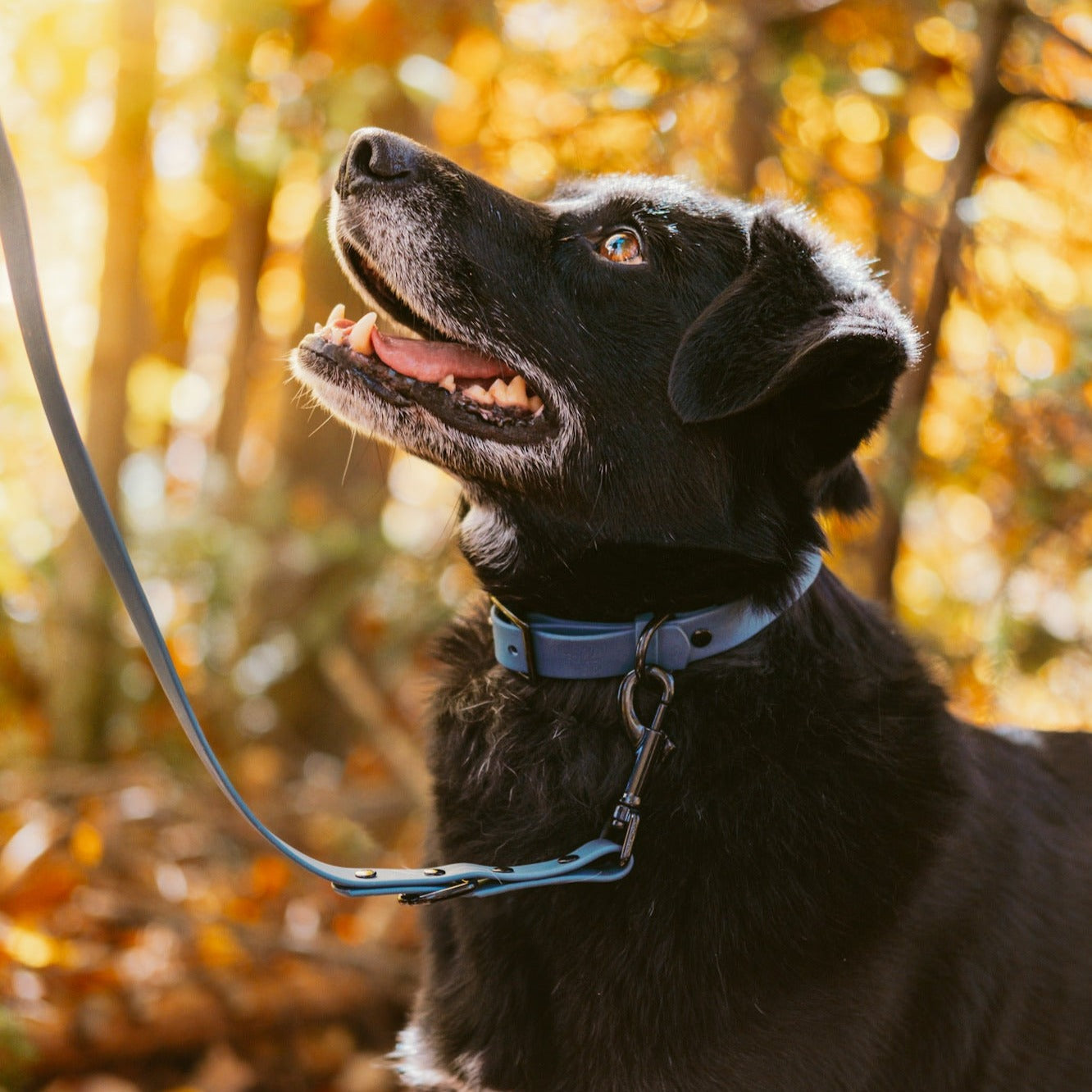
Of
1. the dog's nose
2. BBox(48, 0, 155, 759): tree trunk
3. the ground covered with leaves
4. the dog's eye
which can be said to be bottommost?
the ground covered with leaves

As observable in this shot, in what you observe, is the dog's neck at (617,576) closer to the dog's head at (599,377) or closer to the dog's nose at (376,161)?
the dog's head at (599,377)

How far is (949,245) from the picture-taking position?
349 cm

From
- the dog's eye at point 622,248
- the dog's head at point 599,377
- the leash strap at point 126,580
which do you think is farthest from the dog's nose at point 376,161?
the leash strap at point 126,580

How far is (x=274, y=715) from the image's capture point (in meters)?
5.01

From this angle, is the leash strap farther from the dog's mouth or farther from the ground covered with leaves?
the ground covered with leaves

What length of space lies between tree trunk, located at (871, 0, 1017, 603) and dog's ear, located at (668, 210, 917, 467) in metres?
1.42

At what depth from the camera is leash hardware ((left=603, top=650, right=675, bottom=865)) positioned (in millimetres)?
1888

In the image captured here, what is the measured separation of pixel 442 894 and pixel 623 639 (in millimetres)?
580

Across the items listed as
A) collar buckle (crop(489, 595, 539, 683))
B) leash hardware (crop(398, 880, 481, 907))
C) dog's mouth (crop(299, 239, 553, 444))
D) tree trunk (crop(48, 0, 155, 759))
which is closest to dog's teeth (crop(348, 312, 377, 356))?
dog's mouth (crop(299, 239, 553, 444))

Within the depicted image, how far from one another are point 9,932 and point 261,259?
12.9 feet

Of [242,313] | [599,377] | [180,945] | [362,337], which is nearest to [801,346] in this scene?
[599,377]

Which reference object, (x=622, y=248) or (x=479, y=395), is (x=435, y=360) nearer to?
(x=479, y=395)

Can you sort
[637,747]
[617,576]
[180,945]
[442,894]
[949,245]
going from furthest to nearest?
1. [949,245]
2. [180,945]
3. [617,576]
4. [637,747]
5. [442,894]

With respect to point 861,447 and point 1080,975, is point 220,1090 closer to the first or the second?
point 1080,975
